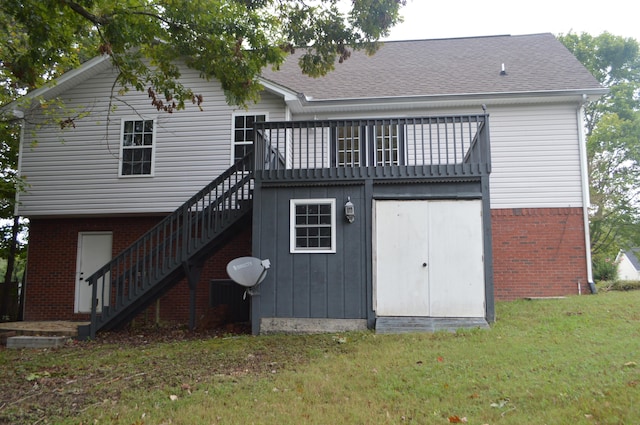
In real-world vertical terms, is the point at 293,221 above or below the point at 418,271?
above

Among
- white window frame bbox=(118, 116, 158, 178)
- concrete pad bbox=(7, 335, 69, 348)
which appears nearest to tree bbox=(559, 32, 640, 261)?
white window frame bbox=(118, 116, 158, 178)

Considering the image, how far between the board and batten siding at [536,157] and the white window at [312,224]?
494 cm

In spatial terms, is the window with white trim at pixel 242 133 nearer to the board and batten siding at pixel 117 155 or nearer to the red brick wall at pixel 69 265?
the board and batten siding at pixel 117 155

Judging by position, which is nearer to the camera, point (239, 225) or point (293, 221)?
point (293, 221)

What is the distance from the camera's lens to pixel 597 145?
21.0 meters

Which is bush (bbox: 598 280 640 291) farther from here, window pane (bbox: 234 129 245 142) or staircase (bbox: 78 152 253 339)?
window pane (bbox: 234 129 245 142)

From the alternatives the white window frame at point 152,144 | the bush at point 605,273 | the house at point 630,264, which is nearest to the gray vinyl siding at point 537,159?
the bush at point 605,273

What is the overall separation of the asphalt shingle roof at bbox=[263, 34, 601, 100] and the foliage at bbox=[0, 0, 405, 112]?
9.66ft


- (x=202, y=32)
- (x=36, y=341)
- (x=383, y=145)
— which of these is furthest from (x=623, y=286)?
(x=36, y=341)

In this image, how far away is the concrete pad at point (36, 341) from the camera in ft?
29.7

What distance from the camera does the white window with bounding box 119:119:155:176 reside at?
12180 millimetres

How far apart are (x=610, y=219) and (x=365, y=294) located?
56.3ft

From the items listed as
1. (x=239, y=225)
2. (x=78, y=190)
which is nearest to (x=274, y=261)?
(x=239, y=225)

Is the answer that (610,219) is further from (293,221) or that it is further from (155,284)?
(155,284)
